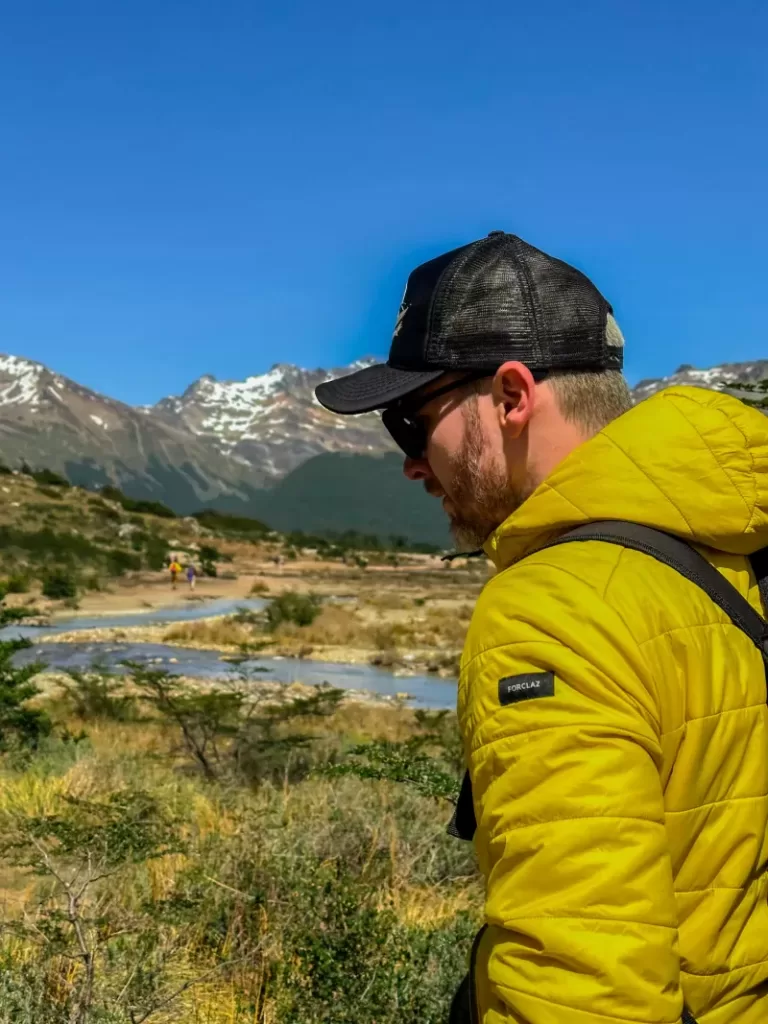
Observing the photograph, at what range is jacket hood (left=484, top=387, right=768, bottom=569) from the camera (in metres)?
1.32

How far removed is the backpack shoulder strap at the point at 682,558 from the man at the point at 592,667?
15mm

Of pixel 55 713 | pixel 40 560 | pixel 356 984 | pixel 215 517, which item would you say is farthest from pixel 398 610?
pixel 215 517

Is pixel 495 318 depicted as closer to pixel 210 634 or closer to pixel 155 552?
pixel 210 634

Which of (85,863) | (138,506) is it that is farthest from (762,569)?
(138,506)

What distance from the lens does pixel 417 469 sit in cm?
173

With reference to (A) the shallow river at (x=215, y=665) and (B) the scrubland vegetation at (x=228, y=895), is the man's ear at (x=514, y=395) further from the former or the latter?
→ (A) the shallow river at (x=215, y=665)

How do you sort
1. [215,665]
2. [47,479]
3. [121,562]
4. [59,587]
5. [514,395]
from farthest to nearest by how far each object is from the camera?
[47,479] < [121,562] < [59,587] < [215,665] < [514,395]

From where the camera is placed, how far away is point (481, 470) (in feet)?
4.96

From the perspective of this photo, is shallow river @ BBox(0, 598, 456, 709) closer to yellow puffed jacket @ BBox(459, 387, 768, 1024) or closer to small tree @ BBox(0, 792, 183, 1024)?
small tree @ BBox(0, 792, 183, 1024)

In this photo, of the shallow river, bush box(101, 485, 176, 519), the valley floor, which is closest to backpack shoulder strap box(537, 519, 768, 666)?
the valley floor

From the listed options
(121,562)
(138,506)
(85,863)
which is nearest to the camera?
(85,863)

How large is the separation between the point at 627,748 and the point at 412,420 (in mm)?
713

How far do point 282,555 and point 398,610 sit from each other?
2646cm

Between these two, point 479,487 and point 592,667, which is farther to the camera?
point 479,487
